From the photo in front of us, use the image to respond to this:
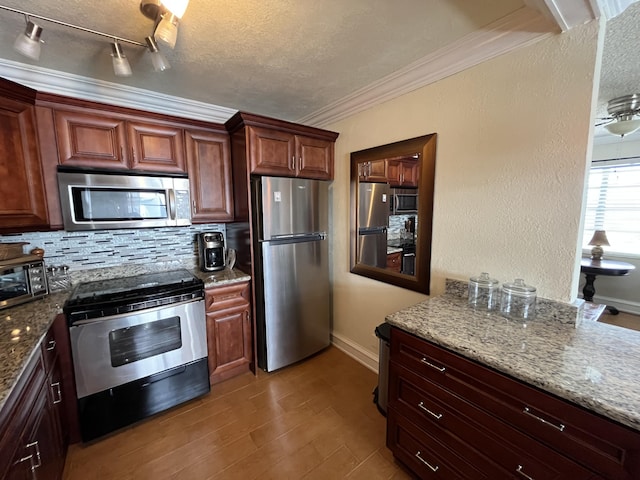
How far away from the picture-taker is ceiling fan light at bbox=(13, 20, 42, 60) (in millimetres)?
1206

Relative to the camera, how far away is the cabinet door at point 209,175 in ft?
7.13

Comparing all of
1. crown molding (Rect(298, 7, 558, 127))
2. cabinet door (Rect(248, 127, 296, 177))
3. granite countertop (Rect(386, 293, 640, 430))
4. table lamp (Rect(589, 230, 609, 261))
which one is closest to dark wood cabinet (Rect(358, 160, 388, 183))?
crown molding (Rect(298, 7, 558, 127))

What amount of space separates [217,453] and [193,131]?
91.5 inches

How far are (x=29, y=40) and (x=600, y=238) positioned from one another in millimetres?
5756

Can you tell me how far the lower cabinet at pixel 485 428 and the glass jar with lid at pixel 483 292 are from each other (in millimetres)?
534

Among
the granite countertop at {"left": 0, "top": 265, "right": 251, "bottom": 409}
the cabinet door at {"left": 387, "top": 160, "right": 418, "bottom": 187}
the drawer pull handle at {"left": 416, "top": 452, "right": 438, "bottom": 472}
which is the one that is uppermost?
the cabinet door at {"left": 387, "top": 160, "right": 418, "bottom": 187}

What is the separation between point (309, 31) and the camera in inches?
56.5

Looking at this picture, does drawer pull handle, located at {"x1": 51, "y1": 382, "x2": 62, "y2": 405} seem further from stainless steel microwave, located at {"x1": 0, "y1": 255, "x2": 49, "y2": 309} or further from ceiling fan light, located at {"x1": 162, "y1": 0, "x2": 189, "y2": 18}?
ceiling fan light, located at {"x1": 162, "y1": 0, "x2": 189, "y2": 18}

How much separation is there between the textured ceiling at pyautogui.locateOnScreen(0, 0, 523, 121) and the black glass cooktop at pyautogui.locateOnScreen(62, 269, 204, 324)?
1.53 meters

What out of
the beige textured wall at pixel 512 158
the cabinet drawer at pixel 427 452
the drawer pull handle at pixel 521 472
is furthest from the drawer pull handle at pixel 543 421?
the beige textured wall at pixel 512 158

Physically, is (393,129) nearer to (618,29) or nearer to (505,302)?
(618,29)

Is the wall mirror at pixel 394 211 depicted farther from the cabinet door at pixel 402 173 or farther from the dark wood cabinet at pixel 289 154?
the dark wood cabinet at pixel 289 154

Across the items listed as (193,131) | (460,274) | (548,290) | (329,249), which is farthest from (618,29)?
(193,131)

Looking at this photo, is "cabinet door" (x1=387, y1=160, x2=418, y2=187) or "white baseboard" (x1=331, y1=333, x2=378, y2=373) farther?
"white baseboard" (x1=331, y1=333, x2=378, y2=373)
